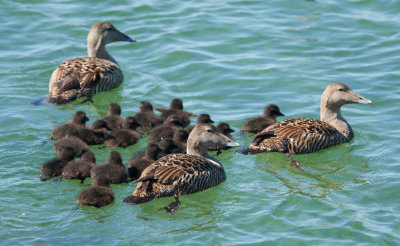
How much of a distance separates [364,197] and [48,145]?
14.9 ft

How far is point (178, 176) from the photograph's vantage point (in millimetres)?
8250

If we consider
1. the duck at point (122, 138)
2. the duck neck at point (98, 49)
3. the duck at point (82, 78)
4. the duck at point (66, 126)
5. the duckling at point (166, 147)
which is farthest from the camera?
the duck neck at point (98, 49)

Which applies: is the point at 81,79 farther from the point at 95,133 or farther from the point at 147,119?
the point at 95,133

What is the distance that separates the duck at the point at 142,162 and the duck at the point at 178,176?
20.1 inches

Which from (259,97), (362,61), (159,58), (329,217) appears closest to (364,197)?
(329,217)

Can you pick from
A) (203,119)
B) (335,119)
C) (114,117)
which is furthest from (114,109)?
(335,119)

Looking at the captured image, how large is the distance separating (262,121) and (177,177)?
107 inches

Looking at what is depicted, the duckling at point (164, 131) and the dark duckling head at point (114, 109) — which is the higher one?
the dark duckling head at point (114, 109)

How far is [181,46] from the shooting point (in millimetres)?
14422

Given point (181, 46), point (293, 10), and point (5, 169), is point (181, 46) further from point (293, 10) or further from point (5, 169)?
point (5, 169)

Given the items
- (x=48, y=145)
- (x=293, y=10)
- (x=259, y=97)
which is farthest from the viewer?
(x=293, y=10)

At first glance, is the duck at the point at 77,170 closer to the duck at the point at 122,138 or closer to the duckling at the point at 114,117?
the duck at the point at 122,138

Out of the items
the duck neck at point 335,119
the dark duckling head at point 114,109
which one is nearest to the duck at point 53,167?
the dark duckling head at point 114,109

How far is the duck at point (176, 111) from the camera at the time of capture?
11.0 metres
